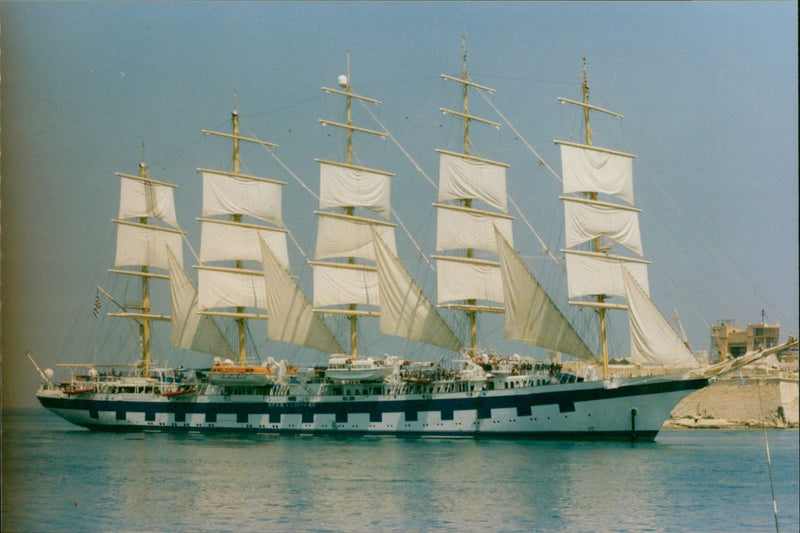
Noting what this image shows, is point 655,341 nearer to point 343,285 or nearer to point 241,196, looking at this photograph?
point 343,285

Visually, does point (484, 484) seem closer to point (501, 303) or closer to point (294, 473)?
point (294, 473)

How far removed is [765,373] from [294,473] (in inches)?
1165

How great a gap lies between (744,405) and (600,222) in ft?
48.9

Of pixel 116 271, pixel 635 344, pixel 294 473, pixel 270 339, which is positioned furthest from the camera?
pixel 116 271

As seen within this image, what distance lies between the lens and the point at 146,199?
4844cm

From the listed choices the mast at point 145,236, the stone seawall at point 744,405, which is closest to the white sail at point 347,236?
the mast at point 145,236

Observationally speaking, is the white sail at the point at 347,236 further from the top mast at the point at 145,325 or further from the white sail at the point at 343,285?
the top mast at the point at 145,325

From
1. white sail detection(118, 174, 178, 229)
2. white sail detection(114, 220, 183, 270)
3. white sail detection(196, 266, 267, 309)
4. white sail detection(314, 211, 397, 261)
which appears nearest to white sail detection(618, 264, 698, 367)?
white sail detection(314, 211, 397, 261)

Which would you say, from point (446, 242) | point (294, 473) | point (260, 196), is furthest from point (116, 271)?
point (294, 473)

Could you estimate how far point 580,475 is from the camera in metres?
26.6

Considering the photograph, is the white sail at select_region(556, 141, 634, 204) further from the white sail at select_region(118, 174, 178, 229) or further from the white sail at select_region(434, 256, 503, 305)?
the white sail at select_region(118, 174, 178, 229)

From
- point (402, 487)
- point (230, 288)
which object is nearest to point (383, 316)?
point (230, 288)

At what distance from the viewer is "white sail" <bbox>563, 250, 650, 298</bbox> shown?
4041cm

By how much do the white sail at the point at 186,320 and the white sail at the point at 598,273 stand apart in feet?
60.6
